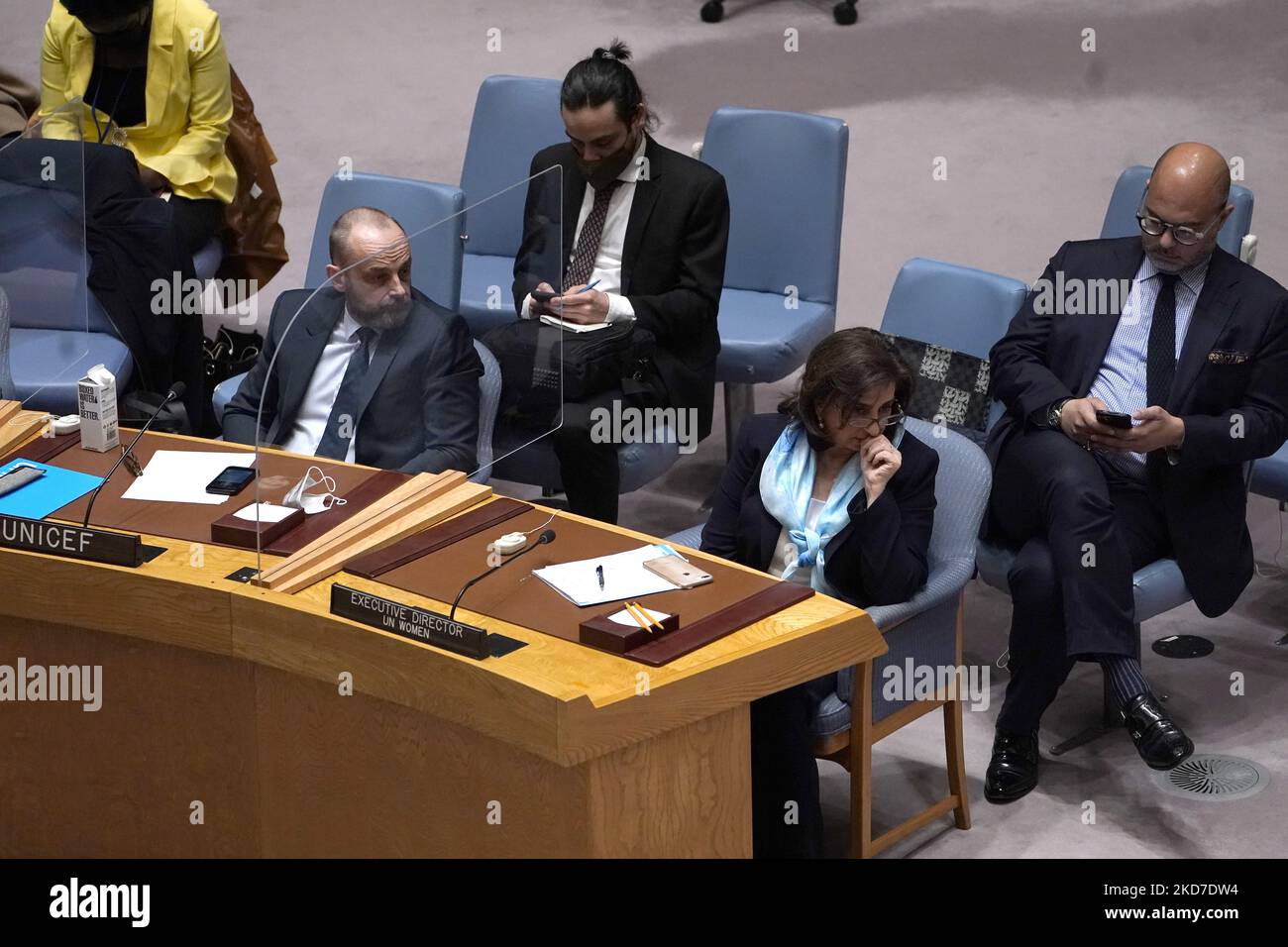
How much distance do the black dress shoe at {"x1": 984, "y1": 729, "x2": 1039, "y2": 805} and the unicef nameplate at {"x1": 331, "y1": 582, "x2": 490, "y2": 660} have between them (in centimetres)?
149

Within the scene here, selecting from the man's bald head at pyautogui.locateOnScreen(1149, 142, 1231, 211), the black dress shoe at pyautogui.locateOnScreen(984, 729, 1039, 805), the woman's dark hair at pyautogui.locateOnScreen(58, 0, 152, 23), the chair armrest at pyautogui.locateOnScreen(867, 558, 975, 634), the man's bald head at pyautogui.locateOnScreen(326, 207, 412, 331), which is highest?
the woman's dark hair at pyautogui.locateOnScreen(58, 0, 152, 23)

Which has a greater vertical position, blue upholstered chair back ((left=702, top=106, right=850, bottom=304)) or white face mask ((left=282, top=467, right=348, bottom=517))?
blue upholstered chair back ((left=702, top=106, right=850, bottom=304))

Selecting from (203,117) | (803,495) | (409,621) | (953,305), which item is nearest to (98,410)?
(409,621)

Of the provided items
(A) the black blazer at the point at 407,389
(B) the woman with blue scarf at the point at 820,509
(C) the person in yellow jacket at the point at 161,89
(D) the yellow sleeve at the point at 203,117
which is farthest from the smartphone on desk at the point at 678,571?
(D) the yellow sleeve at the point at 203,117

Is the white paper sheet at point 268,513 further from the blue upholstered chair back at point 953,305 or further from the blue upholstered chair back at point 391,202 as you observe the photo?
the blue upholstered chair back at point 953,305

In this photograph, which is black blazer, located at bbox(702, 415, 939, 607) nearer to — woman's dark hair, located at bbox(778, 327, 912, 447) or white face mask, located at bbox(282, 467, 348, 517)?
Answer: woman's dark hair, located at bbox(778, 327, 912, 447)

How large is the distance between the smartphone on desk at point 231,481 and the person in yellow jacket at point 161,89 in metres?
1.85

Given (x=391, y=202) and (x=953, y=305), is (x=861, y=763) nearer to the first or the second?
(x=953, y=305)

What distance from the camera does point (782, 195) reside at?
5359 millimetres

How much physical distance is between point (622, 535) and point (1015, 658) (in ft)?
3.40

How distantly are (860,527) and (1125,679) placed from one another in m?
0.74

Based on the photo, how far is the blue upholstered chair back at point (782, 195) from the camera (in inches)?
209

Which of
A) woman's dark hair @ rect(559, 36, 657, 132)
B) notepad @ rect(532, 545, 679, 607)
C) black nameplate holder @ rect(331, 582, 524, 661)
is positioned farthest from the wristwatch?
black nameplate holder @ rect(331, 582, 524, 661)

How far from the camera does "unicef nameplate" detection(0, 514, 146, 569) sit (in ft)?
11.3
